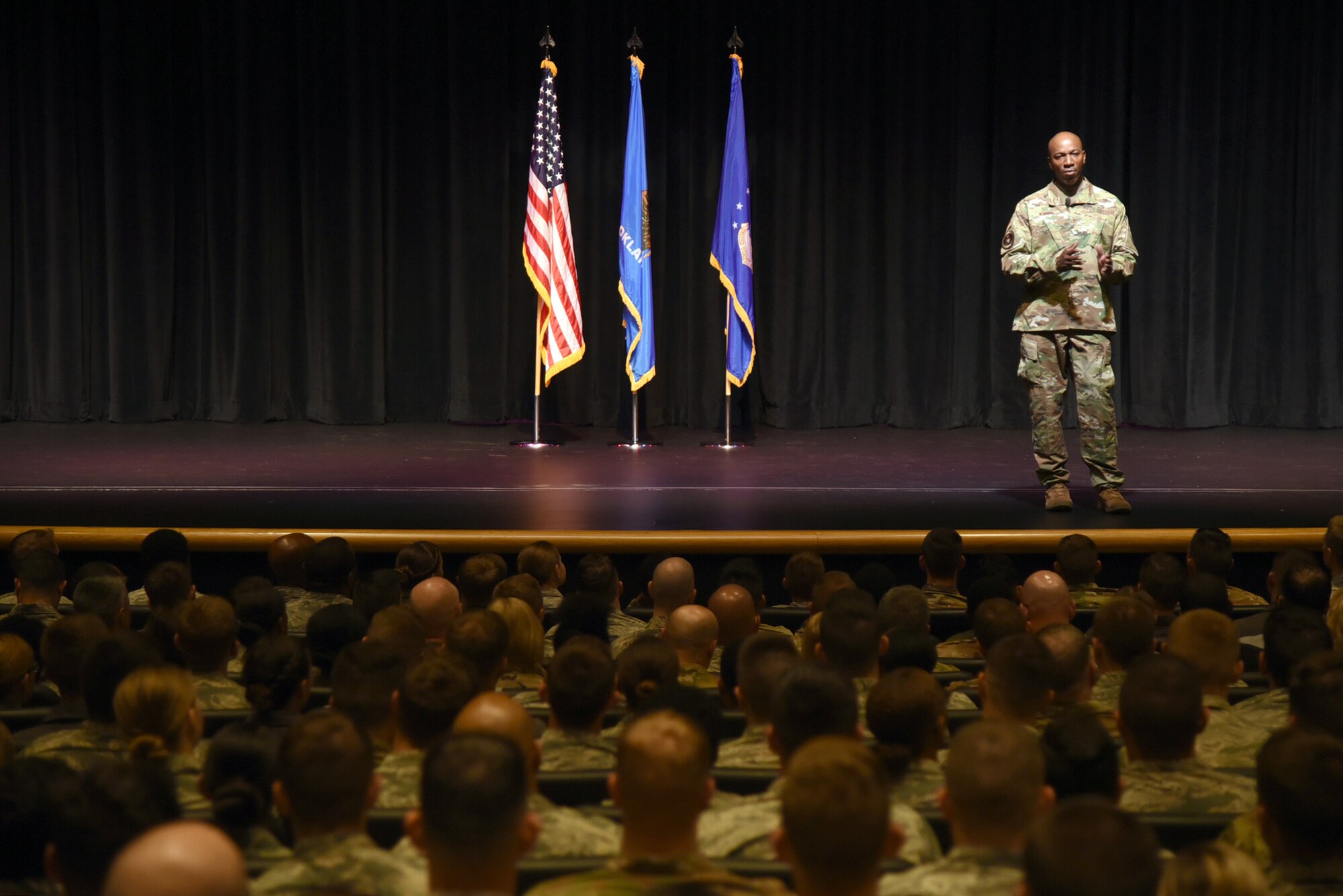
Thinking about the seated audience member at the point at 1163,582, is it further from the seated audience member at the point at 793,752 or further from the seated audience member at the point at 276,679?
the seated audience member at the point at 276,679

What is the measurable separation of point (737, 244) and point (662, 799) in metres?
7.12

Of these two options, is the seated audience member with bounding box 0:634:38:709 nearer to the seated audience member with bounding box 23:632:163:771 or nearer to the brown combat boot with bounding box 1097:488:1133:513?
the seated audience member with bounding box 23:632:163:771

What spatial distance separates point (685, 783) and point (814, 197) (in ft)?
26.8

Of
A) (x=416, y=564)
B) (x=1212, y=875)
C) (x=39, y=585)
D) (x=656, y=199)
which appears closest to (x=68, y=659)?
(x=39, y=585)

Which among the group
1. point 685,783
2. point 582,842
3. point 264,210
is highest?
point 264,210

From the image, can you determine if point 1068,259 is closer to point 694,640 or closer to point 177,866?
point 694,640

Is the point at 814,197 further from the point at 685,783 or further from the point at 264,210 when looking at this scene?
the point at 685,783

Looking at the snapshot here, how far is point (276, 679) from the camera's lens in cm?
258

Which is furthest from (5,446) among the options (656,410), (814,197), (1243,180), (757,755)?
(1243,180)

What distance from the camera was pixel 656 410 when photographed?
31.5 feet

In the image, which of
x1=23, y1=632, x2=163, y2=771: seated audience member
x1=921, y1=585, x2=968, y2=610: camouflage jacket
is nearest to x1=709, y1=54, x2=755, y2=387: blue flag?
x1=921, y1=585, x2=968, y2=610: camouflage jacket

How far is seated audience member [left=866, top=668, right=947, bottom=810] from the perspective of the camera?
7.22 ft

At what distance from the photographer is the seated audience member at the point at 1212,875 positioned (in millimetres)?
1486

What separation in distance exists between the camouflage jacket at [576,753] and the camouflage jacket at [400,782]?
227 millimetres
